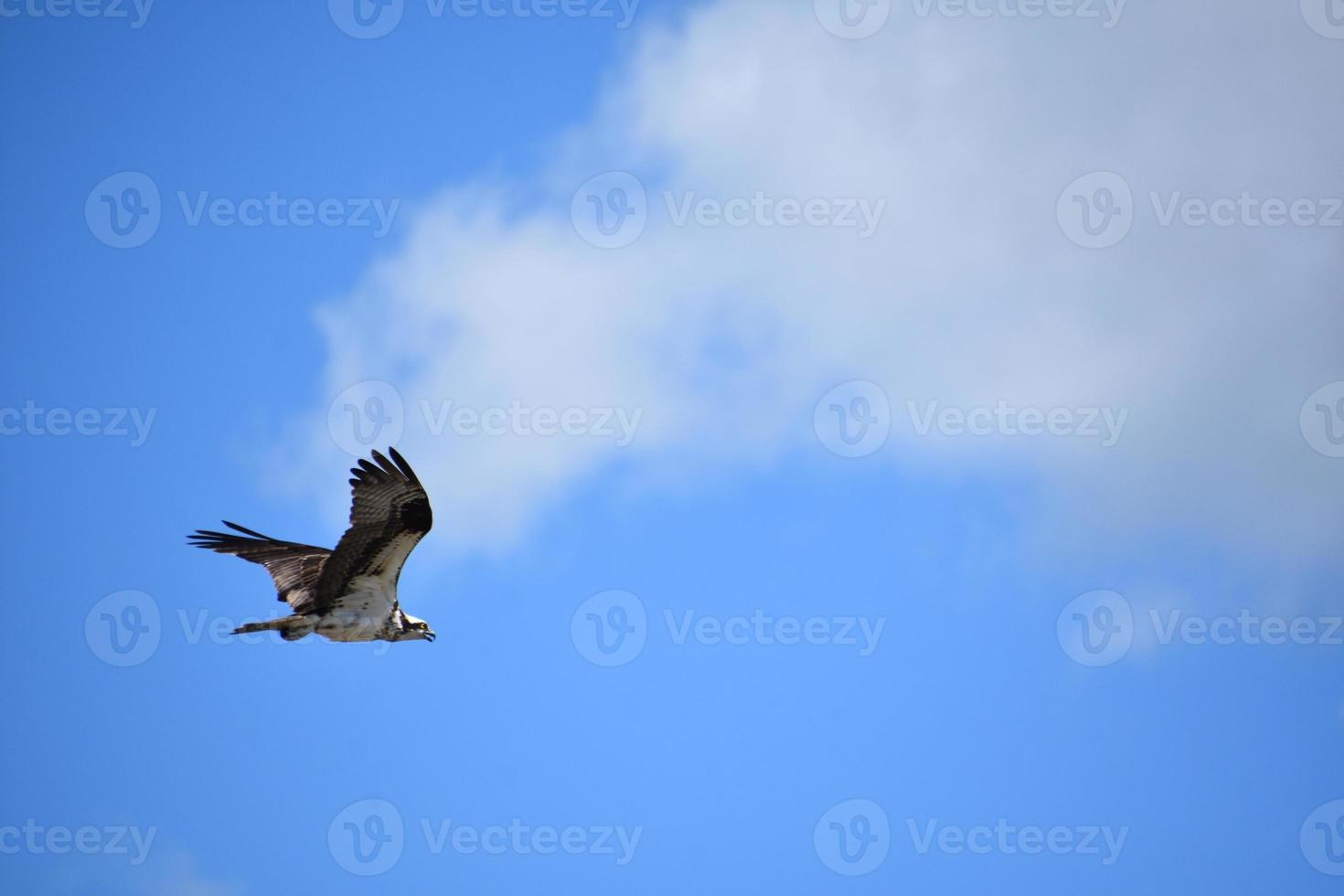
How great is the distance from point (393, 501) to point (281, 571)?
518 centimetres

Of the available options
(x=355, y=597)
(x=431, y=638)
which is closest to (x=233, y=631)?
(x=355, y=597)

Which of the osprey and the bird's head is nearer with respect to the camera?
the osprey

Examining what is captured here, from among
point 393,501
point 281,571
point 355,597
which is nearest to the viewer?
point 393,501

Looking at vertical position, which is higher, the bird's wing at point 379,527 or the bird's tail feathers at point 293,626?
the bird's wing at point 379,527

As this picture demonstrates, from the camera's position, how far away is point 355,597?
27.7 metres

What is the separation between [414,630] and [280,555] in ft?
12.7

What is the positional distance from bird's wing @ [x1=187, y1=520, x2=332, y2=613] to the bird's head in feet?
7.22

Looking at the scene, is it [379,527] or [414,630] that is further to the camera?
[414,630]

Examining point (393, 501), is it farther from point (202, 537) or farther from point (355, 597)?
point (202, 537)

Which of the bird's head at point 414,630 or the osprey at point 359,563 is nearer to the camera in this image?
the osprey at point 359,563

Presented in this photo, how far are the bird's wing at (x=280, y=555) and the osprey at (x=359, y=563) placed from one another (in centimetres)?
2

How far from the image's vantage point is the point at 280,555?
29.9 m

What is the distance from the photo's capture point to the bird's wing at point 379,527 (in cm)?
2556

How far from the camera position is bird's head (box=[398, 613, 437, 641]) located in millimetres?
28469
